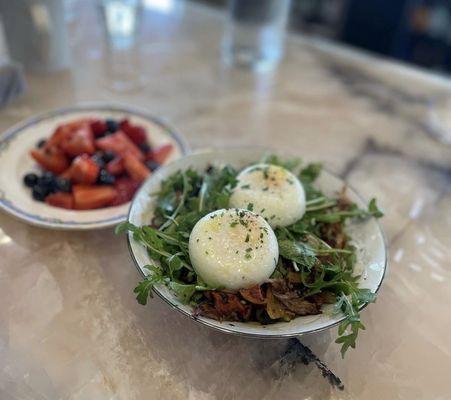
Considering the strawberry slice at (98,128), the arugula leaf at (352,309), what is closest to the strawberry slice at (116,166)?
the strawberry slice at (98,128)

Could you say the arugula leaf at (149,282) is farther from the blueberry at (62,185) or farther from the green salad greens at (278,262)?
the blueberry at (62,185)

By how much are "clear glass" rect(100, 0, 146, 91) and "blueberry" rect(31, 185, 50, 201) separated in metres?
0.58

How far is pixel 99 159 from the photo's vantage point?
3.33ft

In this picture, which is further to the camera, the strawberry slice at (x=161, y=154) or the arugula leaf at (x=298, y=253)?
the strawberry slice at (x=161, y=154)

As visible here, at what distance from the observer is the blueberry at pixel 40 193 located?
93 centimetres

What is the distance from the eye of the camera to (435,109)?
1.44m

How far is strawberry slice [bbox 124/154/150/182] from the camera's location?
101cm

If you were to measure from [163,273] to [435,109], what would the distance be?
3.70ft


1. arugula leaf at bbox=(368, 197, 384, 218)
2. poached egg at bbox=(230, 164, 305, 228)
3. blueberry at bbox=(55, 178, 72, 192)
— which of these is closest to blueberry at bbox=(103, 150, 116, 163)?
blueberry at bbox=(55, 178, 72, 192)

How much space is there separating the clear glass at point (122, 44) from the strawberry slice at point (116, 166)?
47cm

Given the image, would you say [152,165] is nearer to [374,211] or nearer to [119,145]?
[119,145]

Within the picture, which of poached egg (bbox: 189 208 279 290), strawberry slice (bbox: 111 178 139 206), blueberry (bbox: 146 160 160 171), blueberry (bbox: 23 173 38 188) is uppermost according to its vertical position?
poached egg (bbox: 189 208 279 290)

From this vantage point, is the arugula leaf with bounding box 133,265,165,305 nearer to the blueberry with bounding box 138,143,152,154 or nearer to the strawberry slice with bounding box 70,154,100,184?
the strawberry slice with bounding box 70,154,100,184

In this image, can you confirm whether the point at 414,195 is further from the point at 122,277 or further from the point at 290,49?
the point at 290,49
